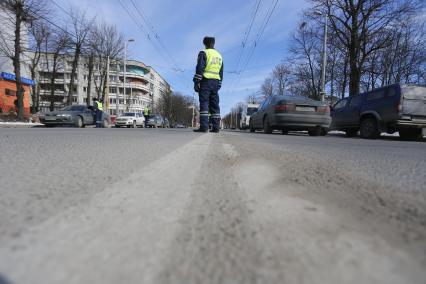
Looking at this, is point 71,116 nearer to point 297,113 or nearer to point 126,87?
point 297,113

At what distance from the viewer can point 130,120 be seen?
2886cm

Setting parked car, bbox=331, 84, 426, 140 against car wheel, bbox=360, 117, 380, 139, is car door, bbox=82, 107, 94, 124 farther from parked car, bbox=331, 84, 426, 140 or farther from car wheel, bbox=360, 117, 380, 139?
car wheel, bbox=360, 117, 380, 139

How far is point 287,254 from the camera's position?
583 mm

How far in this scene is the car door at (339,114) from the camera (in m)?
12.3

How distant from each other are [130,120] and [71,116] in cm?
1348

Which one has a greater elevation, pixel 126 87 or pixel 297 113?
pixel 126 87

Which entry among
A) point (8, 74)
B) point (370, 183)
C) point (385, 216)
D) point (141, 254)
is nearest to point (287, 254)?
point (141, 254)

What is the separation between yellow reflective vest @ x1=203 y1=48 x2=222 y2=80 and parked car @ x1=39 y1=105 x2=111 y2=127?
11.2 m

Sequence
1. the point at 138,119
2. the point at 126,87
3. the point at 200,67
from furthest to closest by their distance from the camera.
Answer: the point at 126,87 < the point at 138,119 < the point at 200,67

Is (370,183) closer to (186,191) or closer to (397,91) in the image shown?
(186,191)

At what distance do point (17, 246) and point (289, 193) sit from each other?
31.4 inches

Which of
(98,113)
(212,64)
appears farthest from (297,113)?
(98,113)

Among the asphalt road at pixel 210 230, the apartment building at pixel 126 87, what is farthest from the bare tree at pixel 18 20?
the apartment building at pixel 126 87

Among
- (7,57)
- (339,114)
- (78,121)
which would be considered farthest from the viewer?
(7,57)
